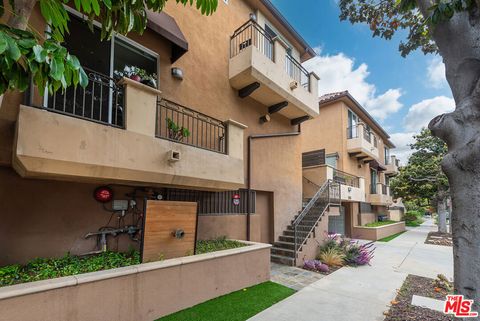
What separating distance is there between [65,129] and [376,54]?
13221 millimetres

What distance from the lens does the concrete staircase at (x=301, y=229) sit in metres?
8.96

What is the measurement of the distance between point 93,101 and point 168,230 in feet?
9.97

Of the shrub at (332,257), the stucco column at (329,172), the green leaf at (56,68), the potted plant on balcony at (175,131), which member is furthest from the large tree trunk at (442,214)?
the green leaf at (56,68)

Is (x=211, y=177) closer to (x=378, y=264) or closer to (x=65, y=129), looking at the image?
(x=65, y=129)

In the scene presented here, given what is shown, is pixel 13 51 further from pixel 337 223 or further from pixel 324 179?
pixel 337 223

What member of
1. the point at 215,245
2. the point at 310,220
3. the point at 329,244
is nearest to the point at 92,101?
the point at 215,245

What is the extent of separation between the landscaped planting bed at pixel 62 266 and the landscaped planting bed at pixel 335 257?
587cm

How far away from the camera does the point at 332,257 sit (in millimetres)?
8961

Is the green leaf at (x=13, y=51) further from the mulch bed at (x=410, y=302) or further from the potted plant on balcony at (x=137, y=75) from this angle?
the mulch bed at (x=410, y=302)

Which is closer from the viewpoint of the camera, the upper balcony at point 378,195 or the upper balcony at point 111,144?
the upper balcony at point 111,144

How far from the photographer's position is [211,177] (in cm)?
596

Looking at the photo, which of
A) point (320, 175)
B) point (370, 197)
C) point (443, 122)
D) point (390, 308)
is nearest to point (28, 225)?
point (443, 122)

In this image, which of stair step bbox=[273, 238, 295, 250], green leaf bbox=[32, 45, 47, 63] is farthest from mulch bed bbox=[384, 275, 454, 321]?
green leaf bbox=[32, 45, 47, 63]

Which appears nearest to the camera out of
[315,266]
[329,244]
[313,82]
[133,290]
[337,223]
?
[133,290]
